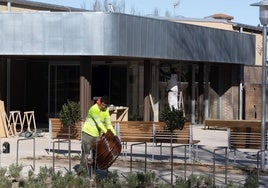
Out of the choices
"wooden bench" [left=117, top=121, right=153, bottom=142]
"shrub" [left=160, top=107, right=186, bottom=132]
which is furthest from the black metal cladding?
"shrub" [left=160, top=107, right=186, bottom=132]

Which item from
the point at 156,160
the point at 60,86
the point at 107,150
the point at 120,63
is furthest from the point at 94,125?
the point at 60,86

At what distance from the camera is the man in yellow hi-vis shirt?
12375mm

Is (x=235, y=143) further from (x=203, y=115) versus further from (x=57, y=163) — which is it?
(x=203, y=115)

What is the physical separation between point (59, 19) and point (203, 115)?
1111 centimetres

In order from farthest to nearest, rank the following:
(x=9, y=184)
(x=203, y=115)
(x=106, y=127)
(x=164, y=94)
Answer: (x=203, y=115) < (x=164, y=94) < (x=106, y=127) < (x=9, y=184)

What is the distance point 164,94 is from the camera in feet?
87.0

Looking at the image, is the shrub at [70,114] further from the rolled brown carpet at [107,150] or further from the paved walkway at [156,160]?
the rolled brown carpet at [107,150]

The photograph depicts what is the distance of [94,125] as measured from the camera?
495 inches

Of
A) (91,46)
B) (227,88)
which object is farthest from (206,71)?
(91,46)

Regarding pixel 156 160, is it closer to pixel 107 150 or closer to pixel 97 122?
pixel 97 122

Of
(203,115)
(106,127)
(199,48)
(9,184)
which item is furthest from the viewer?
(203,115)

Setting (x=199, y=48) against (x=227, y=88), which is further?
(x=227, y=88)

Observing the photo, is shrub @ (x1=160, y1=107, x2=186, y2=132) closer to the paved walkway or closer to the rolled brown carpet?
the paved walkway

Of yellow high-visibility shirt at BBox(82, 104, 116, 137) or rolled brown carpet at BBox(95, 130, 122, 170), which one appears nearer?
rolled brown carpet at BBox(95, 130, 122, 170)
